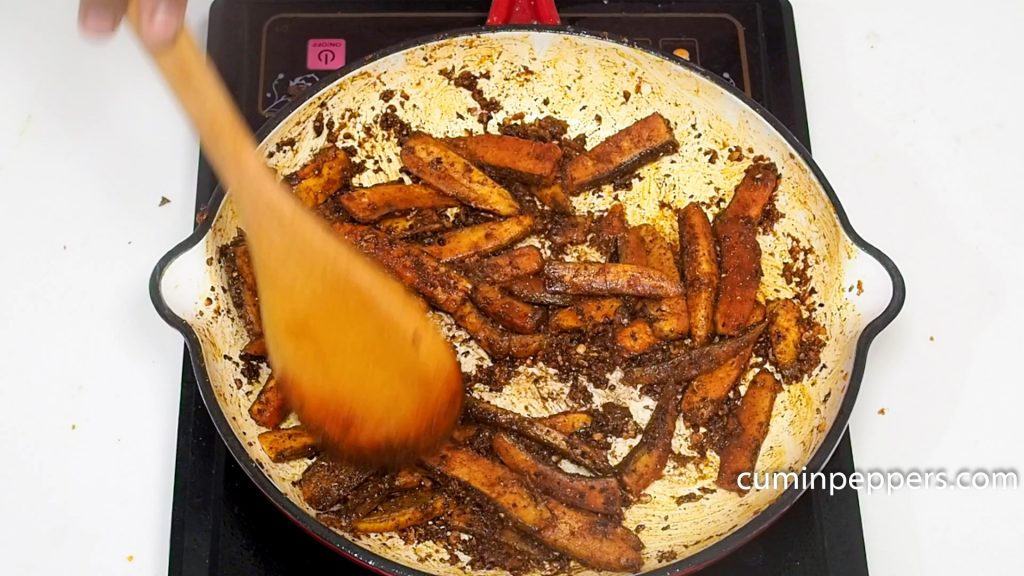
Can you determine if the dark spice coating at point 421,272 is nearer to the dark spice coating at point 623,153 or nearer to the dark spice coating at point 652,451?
the dark spice coating at point 623,153

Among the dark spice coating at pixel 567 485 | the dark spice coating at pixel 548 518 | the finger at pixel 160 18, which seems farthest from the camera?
the dark spice coating at pixel 567 485

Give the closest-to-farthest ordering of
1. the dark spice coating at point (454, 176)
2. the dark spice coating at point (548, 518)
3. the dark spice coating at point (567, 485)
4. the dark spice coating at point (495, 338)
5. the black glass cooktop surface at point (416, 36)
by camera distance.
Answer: the dark spice coating at point (548, 518), the dark spice coating at point (567, 485), the dark spice coating at point (495, 338), the dark spice coating at point (454, 176), the black glass cooktop surface at point (416, 36)

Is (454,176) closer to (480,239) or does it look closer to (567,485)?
(480,239)

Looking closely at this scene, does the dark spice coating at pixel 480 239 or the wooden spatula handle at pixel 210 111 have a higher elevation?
the wooden spatula handle at pixel 210 111

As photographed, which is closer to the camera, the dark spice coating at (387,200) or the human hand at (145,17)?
the human hand at (145,17)

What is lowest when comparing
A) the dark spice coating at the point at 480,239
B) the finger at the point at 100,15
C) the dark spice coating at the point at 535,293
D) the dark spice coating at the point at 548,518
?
the dark spice coating at the point at 548,518

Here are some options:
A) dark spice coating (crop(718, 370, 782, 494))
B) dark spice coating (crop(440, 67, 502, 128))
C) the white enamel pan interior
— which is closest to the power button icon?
the white enamel pan interior

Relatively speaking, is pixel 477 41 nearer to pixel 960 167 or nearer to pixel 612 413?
pixel 612 413

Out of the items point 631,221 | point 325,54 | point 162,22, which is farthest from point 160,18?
point 631,221

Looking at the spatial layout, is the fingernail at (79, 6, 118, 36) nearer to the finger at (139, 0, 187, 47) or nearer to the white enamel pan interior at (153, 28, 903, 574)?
the finger at (139, 0, 187, 47)

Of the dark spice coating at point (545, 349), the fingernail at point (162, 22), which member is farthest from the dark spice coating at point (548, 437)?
the fingernail at point (162, 22)
